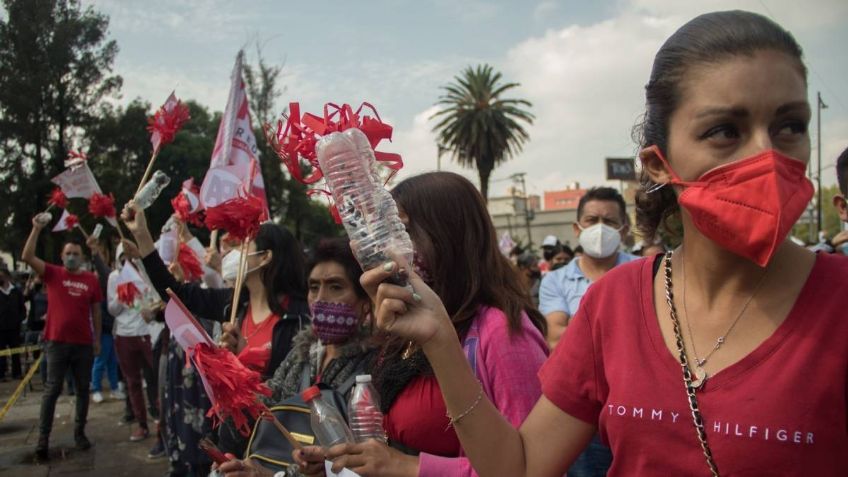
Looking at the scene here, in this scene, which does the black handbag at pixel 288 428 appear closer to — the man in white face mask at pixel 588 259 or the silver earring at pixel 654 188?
the silver earring at pixel 654 188

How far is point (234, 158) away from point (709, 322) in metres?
5.44

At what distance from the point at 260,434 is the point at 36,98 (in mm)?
27156

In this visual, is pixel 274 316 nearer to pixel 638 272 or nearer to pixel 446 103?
pixel 638 272

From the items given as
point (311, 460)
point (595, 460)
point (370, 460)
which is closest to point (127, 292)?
point (595, 460)

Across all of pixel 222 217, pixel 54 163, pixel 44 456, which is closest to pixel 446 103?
pixel 54 163

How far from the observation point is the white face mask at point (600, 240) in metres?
4.66

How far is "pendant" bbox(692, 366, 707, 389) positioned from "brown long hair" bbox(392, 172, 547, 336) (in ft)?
3.00

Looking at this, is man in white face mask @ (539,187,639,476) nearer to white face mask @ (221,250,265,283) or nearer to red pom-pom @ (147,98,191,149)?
white face mask @ (221,250,265,283)

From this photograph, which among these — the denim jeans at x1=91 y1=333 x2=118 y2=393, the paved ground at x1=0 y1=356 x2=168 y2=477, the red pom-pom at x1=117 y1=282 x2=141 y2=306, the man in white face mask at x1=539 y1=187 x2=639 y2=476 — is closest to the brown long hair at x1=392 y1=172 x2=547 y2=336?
the man in white face mask at x1=539 y1=187 x2=639 y2=476

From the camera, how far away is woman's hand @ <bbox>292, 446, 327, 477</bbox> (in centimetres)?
213

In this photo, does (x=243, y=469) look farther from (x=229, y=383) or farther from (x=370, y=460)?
(x=370, y=460)

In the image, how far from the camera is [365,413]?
7.15 feet

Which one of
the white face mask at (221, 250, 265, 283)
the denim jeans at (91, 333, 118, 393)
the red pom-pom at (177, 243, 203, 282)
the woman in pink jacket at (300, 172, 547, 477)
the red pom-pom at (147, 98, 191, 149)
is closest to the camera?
the woman in pink jacket at (300, 172, 547, 477)

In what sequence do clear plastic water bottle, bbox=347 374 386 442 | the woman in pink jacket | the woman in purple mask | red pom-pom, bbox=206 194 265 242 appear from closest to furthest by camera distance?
the woman in pink jacket → clear plastic water bottle, bbox=347 374 386 442 → the woman in purple mask → red pom-pom, bbox=206 194 265 242
